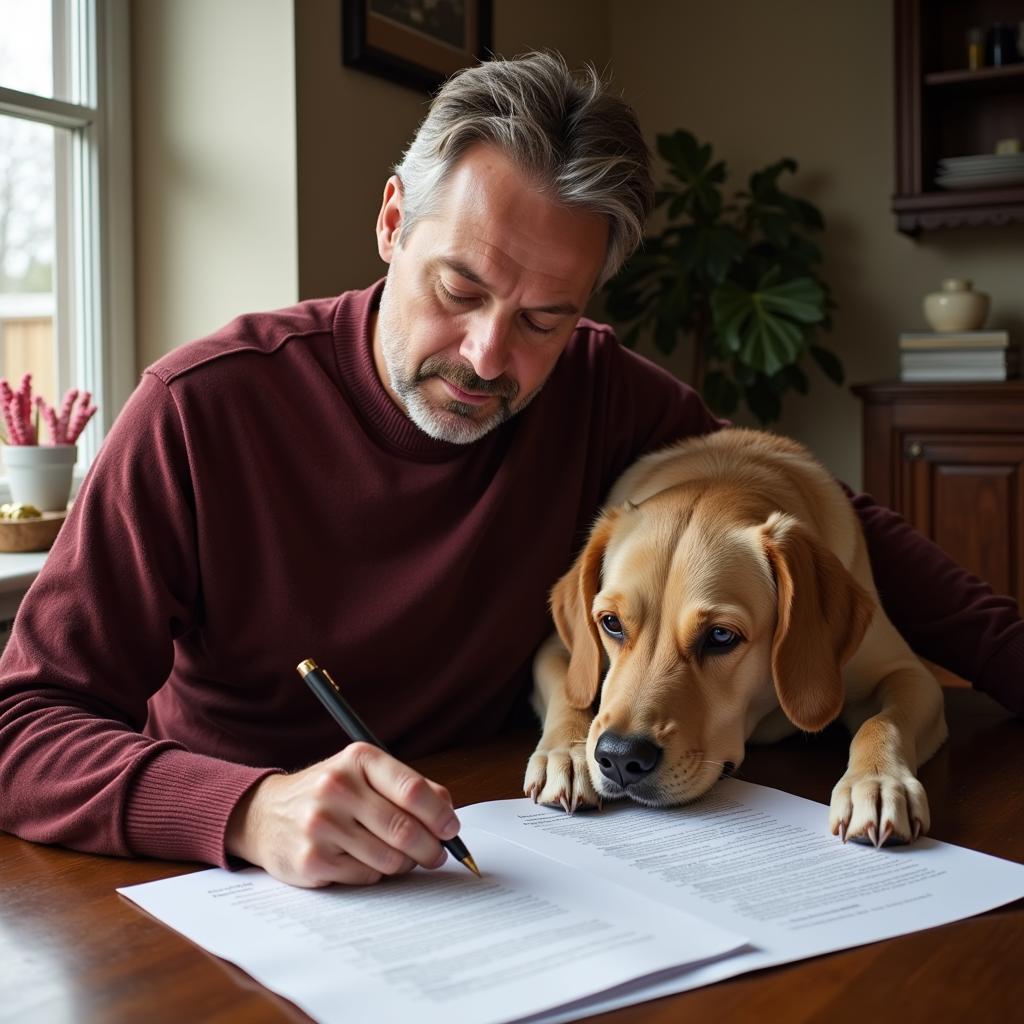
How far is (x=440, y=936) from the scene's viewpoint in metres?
0.77

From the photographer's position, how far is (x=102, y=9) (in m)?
2.49

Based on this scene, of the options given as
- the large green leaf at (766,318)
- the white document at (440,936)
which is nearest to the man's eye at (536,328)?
the white document at (440,936)

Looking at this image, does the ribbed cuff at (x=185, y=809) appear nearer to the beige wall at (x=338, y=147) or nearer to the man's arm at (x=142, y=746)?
the man's arm at (x=142, y=746)

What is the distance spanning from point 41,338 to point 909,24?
8.54 ft

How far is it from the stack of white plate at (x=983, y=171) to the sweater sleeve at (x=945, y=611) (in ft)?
7.39

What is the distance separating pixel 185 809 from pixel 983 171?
3.27 m

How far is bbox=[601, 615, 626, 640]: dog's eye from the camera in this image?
124 cm

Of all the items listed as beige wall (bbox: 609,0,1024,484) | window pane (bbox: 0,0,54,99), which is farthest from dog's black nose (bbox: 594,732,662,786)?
beige wall (bbox: 609,0,1024,484)

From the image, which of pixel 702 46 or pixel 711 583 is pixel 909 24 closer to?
pixel 702 46

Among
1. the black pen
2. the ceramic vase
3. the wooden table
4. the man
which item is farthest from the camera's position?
the ceramic vase

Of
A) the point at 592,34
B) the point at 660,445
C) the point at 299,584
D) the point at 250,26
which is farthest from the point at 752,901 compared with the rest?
the point at 592,34

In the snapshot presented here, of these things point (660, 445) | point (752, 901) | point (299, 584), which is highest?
point (660, 445)

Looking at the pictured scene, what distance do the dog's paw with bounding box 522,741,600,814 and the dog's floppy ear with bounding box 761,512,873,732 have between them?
0.71ft

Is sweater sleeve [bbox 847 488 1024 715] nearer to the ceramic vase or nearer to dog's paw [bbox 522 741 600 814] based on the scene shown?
dog's paw [bbox 522 741 600 814]
